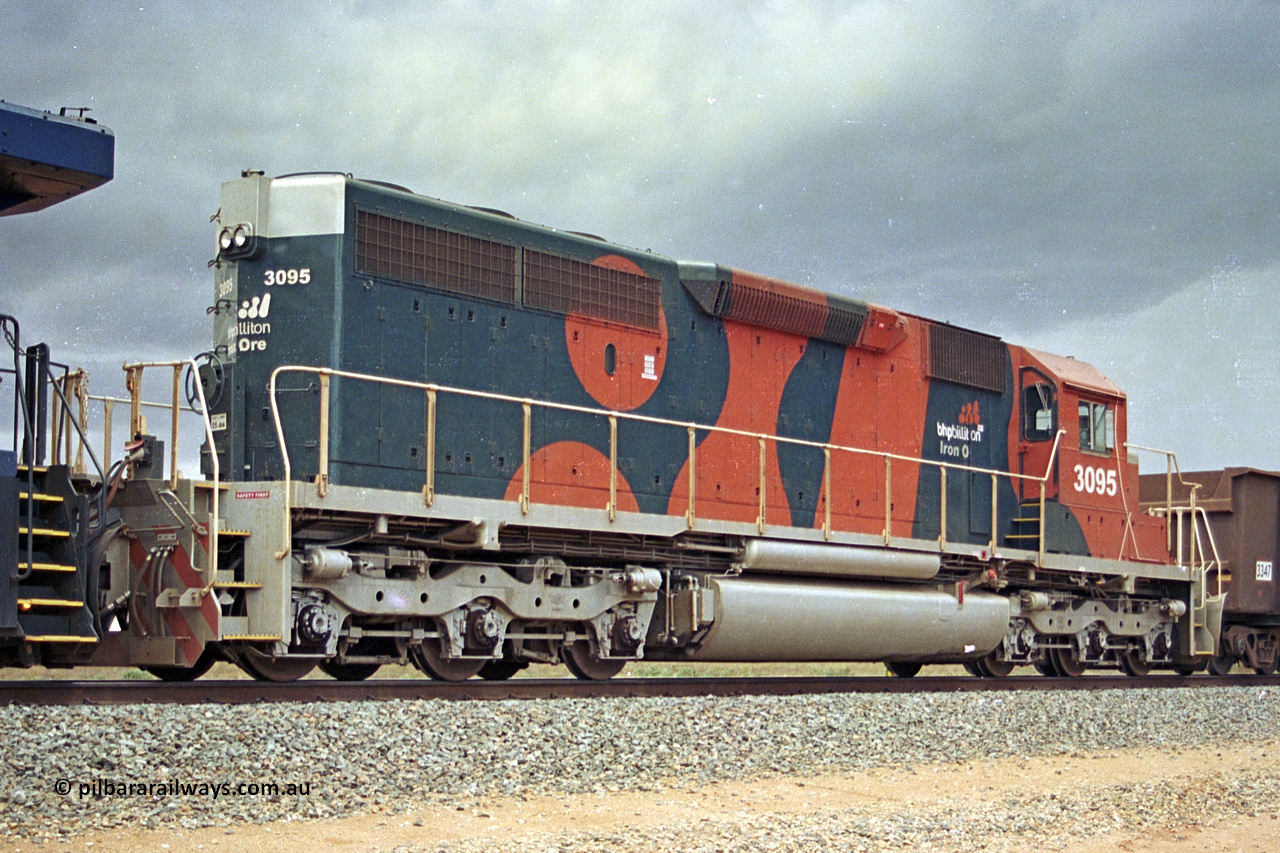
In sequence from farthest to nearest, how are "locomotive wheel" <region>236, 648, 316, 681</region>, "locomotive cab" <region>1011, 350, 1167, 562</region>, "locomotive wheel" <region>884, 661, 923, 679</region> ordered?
"locomotive wheel" <region>884, 661, 923, 679</region>
"locomotive cab" <region>1011, 350, 1167, 562</region>
"locomotive wheel" <region>236, 648, 316, 681</region>

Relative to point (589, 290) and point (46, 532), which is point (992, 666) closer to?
point (589, 290)

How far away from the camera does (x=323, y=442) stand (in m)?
9.54

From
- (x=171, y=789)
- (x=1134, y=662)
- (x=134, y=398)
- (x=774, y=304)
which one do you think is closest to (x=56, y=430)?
(x=134, y=398)

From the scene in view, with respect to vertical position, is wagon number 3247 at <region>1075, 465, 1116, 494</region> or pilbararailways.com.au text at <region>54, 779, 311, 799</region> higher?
wagon number 3247 at <region>1075, 465, 1116, 494</region>

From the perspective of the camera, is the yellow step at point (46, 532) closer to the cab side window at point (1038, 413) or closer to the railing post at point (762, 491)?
the railing post at point (762, 491)

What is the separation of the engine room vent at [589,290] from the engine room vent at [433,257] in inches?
10.9

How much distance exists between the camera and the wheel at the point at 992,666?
16125 millimetres

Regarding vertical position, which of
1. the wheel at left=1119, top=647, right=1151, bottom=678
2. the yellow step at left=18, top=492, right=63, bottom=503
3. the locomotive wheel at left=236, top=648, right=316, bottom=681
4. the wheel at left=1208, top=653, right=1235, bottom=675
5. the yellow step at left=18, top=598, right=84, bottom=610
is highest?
the yellow step at left=18, top=492, right=63, bottom=503

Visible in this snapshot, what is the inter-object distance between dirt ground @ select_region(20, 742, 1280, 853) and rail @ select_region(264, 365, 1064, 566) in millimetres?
3338

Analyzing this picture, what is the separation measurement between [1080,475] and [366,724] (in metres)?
11.9

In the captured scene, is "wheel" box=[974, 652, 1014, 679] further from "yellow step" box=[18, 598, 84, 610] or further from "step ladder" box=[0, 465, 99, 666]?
"yellow step" box=[18, 598, 84, 610]

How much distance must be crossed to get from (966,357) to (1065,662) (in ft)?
13.5

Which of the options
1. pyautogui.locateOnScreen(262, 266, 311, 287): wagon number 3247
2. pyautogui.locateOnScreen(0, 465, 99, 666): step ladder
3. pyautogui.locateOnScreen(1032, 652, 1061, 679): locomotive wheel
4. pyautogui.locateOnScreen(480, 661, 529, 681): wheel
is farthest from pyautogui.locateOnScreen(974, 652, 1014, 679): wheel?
pyautogui.locateOnScreen(0, 465, 99, 666): step ladder

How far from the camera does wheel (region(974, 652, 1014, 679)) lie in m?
16.1
